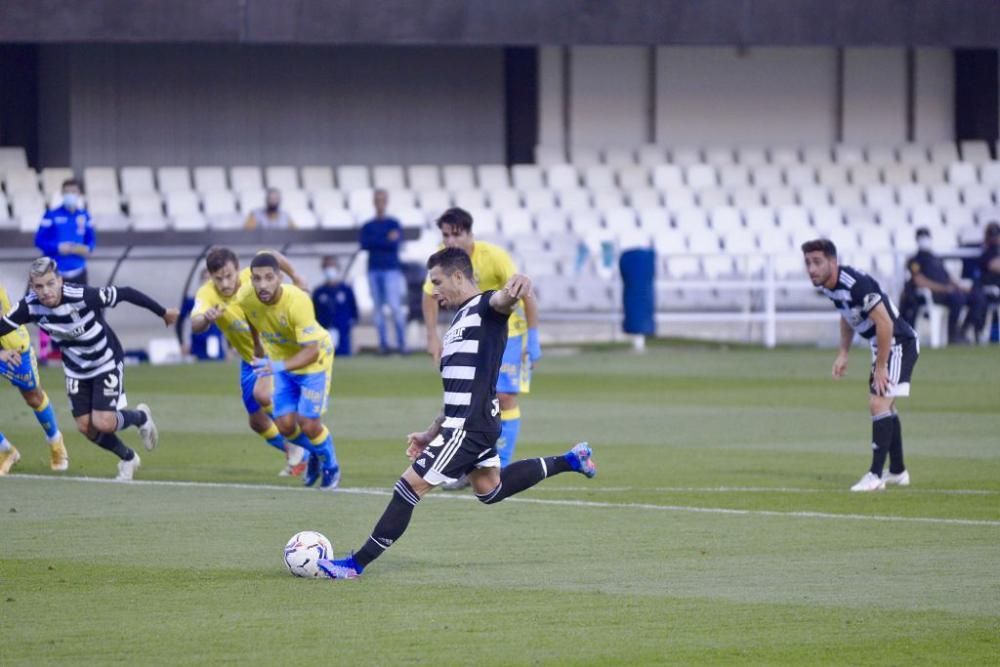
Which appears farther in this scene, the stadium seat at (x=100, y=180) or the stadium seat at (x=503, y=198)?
the stadium seat at (x=503, y=198)

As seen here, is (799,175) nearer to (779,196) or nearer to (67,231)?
(779,196)

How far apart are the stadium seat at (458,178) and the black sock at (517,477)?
22731 mm

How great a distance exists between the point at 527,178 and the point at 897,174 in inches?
281

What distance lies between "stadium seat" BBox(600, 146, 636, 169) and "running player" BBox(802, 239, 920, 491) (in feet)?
68.1

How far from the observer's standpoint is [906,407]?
20375mm

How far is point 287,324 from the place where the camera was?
44.2 feet

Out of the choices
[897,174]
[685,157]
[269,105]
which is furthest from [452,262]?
[897,174]

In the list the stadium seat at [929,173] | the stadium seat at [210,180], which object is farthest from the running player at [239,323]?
the stadium seat at [929,173]

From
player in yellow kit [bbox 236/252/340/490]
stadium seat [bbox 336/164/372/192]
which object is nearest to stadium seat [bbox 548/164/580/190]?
stadium seat [bbox 336/164/372/192]

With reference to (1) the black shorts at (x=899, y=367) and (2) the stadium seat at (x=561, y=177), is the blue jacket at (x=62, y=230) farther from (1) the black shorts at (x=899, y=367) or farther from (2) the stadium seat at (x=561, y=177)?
(1) the black shorts at (x=899, y=367)

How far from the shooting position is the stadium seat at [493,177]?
3334cm

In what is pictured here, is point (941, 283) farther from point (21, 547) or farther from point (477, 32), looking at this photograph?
point (21, 547)

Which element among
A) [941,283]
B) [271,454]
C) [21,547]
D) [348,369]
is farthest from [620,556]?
[941,283]

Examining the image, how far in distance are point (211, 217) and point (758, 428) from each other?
1405cm
